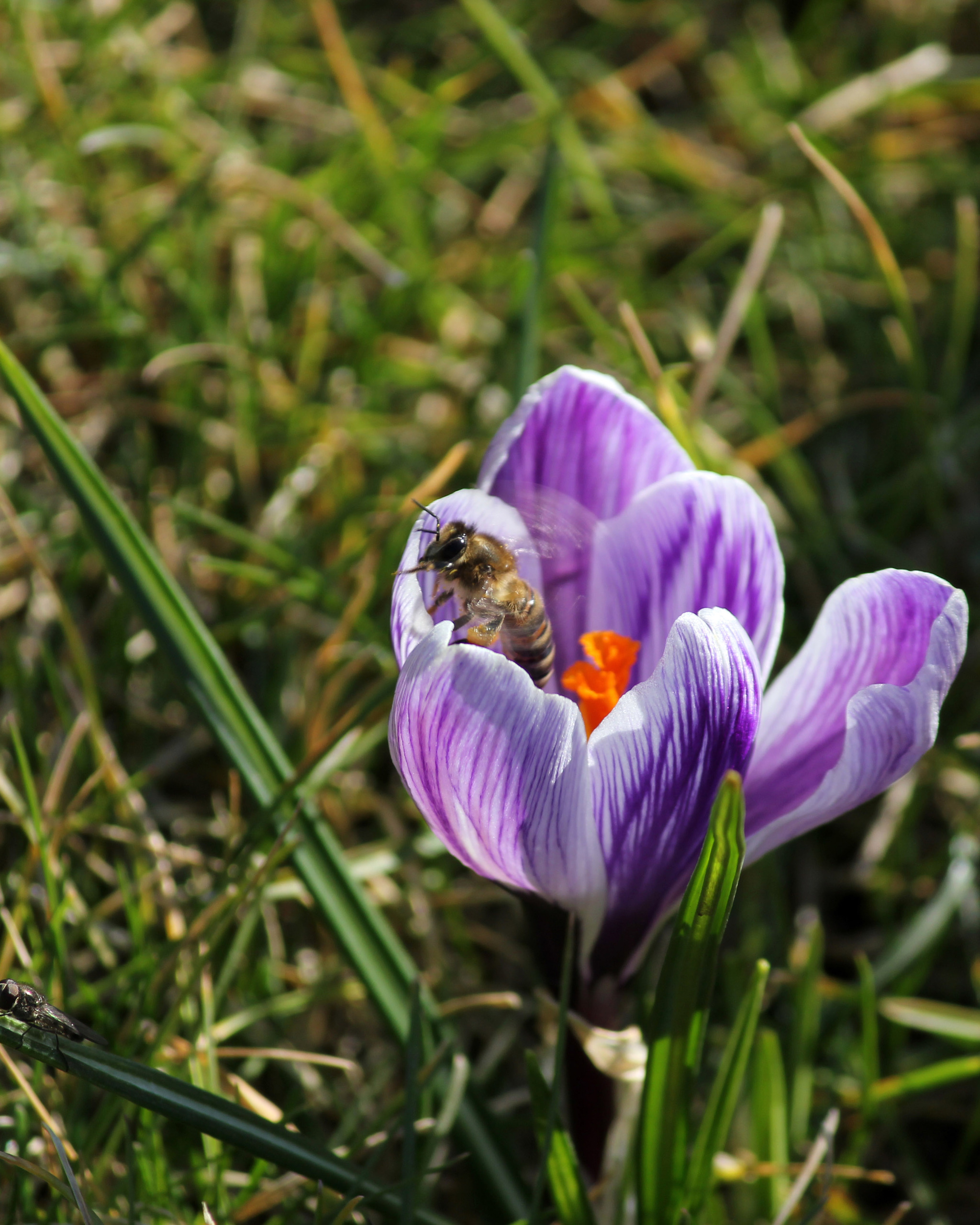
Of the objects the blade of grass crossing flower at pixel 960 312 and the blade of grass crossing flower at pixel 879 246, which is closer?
the blade of grass crossing flower at pixel 879 246

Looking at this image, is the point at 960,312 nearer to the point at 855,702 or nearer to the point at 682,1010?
the point at 855,702

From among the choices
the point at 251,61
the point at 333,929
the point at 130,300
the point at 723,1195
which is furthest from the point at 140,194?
the point at 723,1195

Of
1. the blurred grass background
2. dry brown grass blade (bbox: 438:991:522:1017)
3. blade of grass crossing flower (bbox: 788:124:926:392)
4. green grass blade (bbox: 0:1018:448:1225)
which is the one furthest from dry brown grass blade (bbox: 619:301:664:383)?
green grass blade (bbox: 0:1018:448:1225)

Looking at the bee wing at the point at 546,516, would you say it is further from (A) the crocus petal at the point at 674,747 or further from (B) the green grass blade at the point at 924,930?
(B) the green grass blade at the point at 924,930

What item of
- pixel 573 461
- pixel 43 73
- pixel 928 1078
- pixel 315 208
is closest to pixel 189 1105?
pixel 573 461

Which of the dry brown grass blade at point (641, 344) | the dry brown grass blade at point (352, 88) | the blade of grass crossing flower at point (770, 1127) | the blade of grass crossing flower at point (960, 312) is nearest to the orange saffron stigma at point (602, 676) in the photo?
the blade of grass crossing flower at point (770, 1127)

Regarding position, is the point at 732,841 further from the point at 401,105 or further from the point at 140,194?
the point at 401,105

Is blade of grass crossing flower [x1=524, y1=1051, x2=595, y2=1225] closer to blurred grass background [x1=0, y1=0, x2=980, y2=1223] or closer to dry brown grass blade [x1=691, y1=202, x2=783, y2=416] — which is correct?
blurred grass background [x1=0, y1=0, x2=980, y2=1223]
